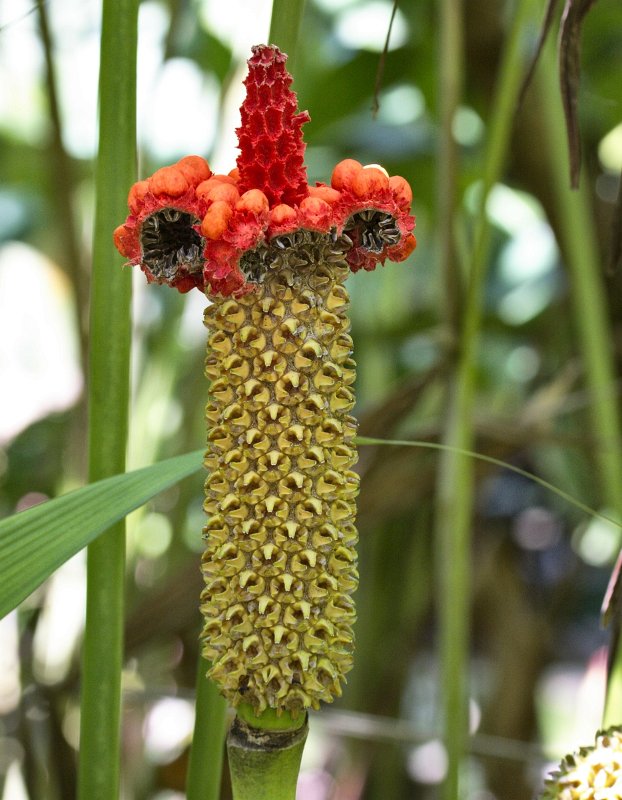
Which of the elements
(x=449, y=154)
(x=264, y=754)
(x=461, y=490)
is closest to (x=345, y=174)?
(x=264, y=754)

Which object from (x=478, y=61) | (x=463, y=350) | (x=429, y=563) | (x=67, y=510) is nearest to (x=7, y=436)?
(x=429, y=563)

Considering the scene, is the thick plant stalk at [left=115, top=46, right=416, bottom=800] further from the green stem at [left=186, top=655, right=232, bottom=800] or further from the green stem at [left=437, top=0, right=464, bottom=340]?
the green stem at [left=437, top=0, right=464, bottom=340]

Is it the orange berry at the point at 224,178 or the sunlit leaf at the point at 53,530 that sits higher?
the orange berry at the point at 224,178

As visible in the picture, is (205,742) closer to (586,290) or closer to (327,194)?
(327,194)

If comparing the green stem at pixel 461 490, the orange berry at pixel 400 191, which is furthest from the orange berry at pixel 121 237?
the green stem at pixel 461 490

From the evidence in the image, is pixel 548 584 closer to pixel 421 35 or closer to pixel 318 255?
pixel 421 35

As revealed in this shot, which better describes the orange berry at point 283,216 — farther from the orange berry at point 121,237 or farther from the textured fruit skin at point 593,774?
the textured fruit skin at point 593,774
